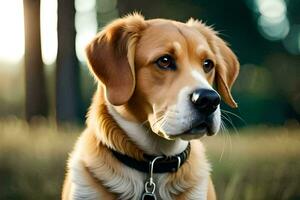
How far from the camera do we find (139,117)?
3.90m

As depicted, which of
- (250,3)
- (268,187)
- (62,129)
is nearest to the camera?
(268,187)

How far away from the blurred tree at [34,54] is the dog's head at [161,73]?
4.47 metres

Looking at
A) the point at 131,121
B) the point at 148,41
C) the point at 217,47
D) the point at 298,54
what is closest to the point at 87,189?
the point at 131,121

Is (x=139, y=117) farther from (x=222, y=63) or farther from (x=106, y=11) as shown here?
(x=106, y=11)

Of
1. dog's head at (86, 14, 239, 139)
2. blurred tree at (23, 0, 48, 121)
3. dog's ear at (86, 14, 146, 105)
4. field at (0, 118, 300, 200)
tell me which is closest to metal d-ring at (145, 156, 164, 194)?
dog's head at (86, 14, 239, 139)

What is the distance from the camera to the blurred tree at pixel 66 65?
802 cm

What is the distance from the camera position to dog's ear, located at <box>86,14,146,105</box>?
3.80 meters

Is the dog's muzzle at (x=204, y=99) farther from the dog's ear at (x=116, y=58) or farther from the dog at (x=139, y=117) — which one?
the dog's ear at (x=116, y=58)

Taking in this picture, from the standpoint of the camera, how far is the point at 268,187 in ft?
22.6

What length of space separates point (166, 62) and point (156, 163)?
544 millimetres

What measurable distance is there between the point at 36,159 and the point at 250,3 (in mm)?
3345

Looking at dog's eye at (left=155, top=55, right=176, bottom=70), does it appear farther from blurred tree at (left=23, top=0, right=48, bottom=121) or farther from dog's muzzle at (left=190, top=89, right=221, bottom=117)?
blurred tree at (left=23, top=0, right=48, bottom=121)

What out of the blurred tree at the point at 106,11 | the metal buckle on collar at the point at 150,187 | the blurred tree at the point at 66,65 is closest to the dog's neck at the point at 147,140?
the metal buckle on collar at the point at 150,187

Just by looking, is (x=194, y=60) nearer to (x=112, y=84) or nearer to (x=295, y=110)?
(x=112, y=84)
